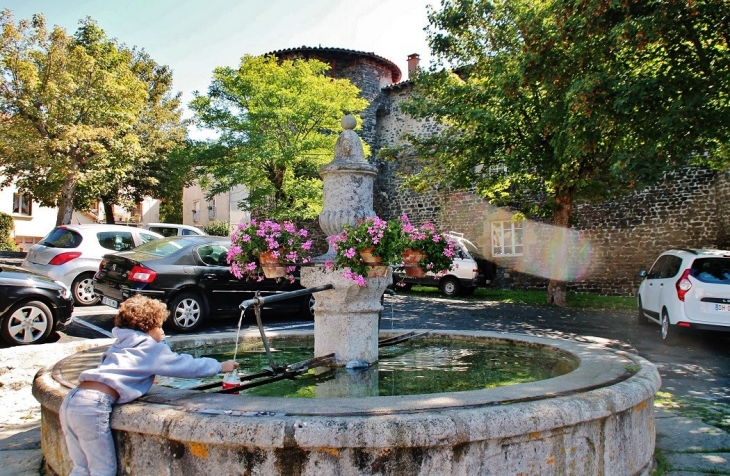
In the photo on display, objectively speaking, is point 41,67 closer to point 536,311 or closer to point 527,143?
point 527,143

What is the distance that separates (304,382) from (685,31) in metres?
9.21

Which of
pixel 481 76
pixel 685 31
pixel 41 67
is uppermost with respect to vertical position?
pixel 41 67

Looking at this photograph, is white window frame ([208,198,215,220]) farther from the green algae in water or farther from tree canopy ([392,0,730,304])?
the green algae in water

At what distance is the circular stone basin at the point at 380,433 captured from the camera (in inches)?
107

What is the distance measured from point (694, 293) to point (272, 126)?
519 inches

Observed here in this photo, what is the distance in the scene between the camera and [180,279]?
9055 millimetres

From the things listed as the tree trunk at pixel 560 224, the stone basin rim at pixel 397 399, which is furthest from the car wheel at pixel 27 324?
the tree trunk at pixel 560 224

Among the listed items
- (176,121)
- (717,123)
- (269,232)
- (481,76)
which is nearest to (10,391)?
(269,232)

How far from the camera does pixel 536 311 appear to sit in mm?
14430

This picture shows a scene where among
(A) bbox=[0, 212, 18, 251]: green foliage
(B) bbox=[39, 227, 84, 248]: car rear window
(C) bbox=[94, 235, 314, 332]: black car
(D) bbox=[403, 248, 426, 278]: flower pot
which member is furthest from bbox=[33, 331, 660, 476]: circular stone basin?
(A) bbox=[0, 212, 18, 251]: green foliage

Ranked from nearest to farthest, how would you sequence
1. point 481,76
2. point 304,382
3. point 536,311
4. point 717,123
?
point 304,382 < point 717,123 < point 536,311 < point 481,76

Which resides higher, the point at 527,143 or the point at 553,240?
the point at 527,143

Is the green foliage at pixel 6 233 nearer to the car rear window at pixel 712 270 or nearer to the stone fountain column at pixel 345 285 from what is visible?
the stone fountain column at pixel 345 285

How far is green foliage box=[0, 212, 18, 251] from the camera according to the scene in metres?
31.6
